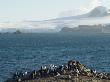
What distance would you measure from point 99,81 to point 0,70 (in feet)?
106

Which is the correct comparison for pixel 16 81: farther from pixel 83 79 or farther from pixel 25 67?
pixel 25 67

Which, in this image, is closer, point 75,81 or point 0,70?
point 75,81

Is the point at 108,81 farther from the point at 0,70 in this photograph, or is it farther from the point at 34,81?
the point at 0,70

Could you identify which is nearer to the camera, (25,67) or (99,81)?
(99,81)

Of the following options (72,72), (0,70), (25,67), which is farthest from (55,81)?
(25,67)

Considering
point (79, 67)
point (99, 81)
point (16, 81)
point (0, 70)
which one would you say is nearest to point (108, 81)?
point (99, 81)

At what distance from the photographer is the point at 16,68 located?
236 feet

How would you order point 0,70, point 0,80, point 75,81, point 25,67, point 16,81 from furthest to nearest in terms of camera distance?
point 25,67, point 0,70, point 0,80, point 16,81, point 75,81

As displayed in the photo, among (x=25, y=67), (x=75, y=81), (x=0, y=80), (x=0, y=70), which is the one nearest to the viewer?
(x=75, y=81)

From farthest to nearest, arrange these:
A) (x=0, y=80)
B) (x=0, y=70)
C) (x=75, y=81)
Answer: (x=0, y=70), (x=0, y=80), (x=75, y=81)

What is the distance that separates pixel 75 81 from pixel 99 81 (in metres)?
2.19

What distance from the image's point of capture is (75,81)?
3641 centimetres

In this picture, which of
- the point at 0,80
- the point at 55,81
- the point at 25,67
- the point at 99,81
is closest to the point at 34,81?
the point at 55,81

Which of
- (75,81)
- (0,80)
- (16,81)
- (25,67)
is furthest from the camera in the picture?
(25,67)
